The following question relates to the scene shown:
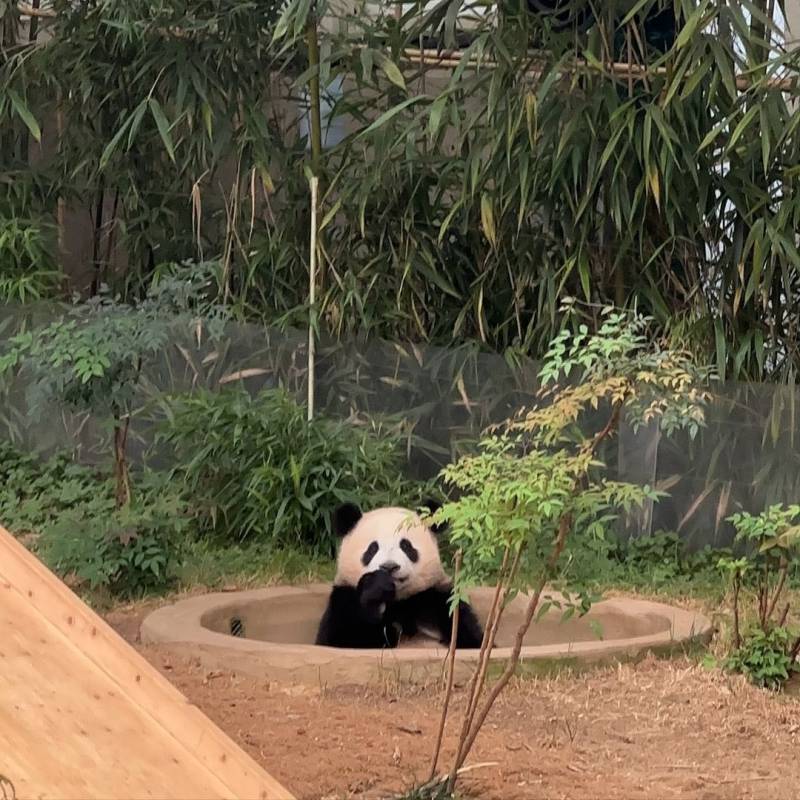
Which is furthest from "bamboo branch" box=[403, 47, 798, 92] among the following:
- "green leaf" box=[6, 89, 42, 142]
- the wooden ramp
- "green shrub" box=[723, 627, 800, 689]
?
the wooden ramp

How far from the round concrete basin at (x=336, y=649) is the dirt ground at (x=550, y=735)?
51 millimetres

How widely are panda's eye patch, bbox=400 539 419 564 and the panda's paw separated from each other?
10 cm

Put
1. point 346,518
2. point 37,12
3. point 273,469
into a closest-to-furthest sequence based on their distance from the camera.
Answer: point 346,518
point 273,469
point 37,12

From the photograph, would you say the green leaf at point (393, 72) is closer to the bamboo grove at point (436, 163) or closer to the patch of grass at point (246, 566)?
the bamboo grove at point (436, 163)

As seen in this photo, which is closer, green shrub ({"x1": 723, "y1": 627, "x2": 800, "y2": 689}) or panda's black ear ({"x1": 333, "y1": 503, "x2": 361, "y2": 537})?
green shrub ({"x1": 723, "y1": 627, "x2": 800, "y2": 689})

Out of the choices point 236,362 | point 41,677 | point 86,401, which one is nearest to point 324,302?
point 236,362

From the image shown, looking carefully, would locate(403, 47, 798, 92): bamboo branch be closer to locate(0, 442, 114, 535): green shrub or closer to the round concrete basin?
the round concrete basin

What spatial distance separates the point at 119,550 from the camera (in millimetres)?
3787

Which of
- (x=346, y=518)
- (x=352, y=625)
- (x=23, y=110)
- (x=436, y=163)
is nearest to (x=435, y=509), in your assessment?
(x=346, y=518)

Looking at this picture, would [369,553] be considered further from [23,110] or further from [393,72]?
[23,110]

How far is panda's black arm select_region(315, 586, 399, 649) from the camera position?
3.46 metres

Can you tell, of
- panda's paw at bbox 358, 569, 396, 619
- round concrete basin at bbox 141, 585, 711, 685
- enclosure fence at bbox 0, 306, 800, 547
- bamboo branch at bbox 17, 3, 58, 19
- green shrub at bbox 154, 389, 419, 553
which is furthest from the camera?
bamboo branch at bbox 17, 3, 58, 19

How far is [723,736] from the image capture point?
2742 millimetres

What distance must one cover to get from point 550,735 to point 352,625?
911 mm
